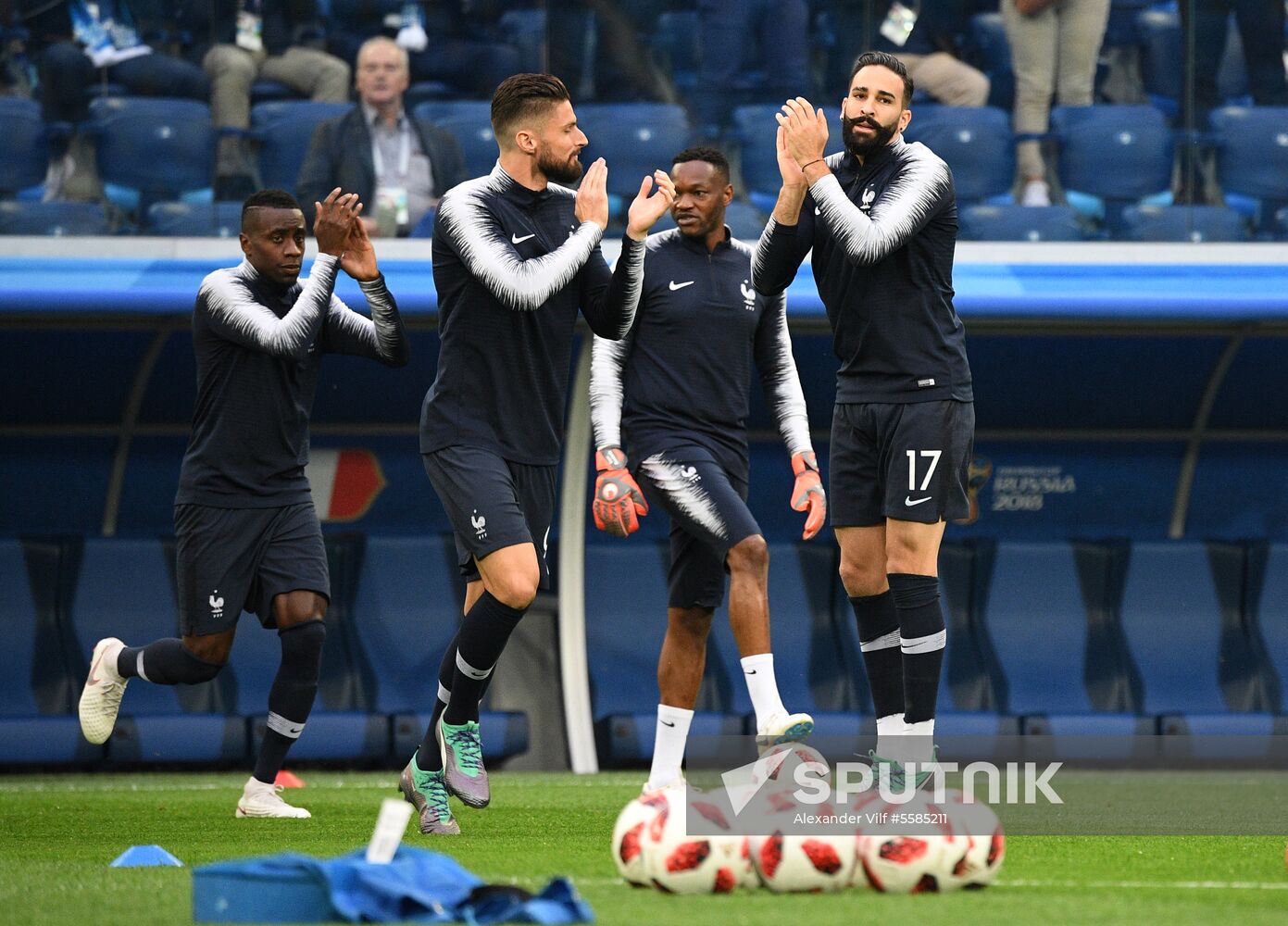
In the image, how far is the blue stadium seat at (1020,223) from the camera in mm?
8602

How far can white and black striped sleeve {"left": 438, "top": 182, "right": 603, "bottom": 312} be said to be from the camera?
4918 millimetres

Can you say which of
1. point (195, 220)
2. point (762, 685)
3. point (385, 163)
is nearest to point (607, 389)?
point (762, 685)

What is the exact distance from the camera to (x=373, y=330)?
578 cm

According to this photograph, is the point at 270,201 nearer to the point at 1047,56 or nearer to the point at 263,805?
the point at 263,805

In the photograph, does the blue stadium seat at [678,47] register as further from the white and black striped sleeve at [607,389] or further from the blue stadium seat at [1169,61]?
the white and black striped sleeve at [607,389]

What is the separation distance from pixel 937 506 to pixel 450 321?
1402mm

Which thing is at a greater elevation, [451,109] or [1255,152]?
[451,109]

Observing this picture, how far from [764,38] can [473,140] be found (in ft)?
4.72

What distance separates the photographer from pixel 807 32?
880 centimetres

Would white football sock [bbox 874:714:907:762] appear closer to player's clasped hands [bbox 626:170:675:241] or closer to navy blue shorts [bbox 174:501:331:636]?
player's clasped hands [bbox 626:170:675:241]

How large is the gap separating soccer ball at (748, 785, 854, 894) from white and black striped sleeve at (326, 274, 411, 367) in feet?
7.99

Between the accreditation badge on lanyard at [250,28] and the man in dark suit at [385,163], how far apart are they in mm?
538

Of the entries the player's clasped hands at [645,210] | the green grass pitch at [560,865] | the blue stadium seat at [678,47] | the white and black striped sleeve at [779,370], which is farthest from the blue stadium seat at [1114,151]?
the player's clasped hands at [645,210]

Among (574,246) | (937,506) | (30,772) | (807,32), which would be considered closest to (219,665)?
(574,246)
